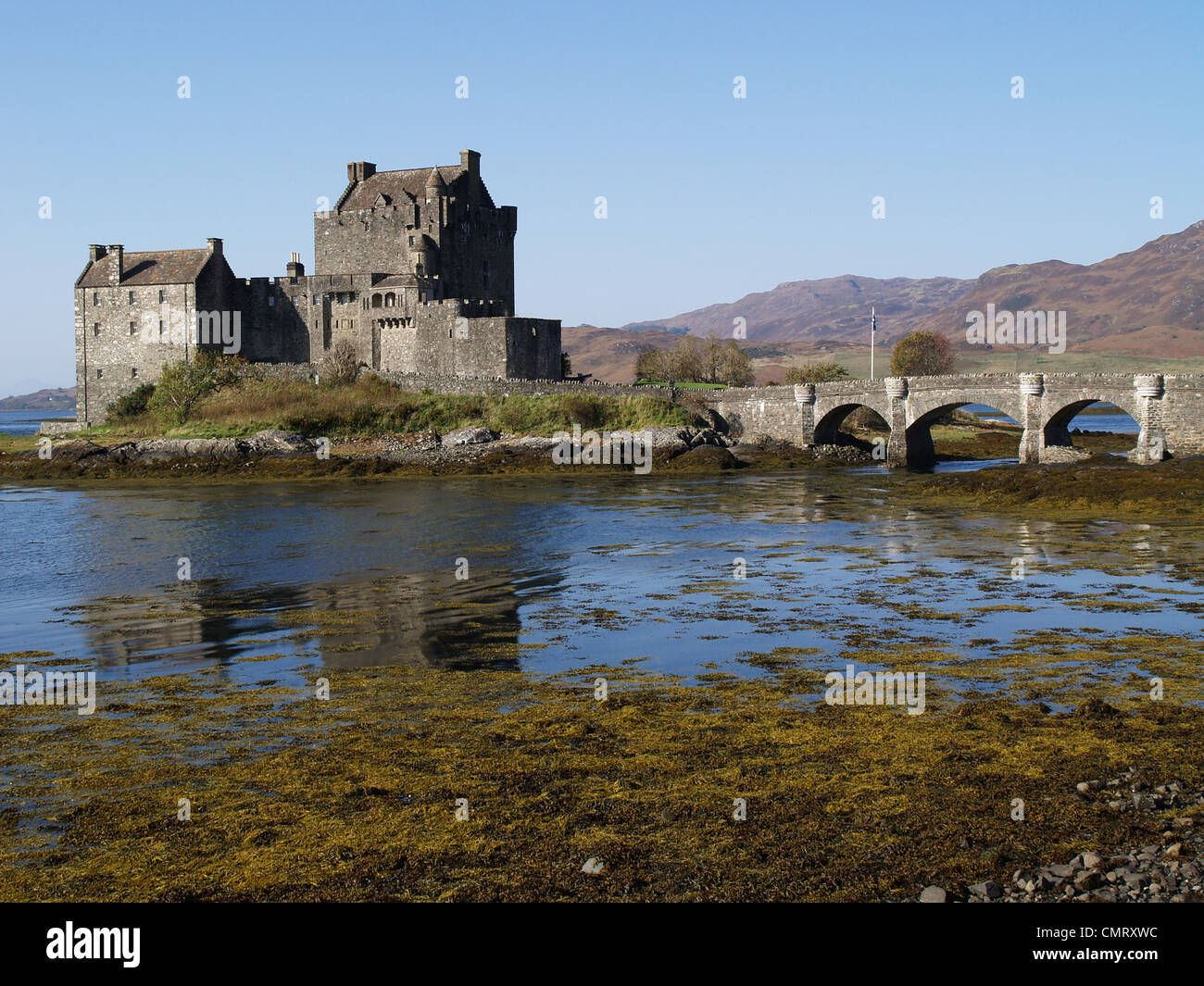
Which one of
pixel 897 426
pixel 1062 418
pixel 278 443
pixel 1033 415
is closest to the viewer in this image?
pixel 1033 415

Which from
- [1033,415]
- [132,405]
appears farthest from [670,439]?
[132,405]

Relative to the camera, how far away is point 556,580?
2531cm

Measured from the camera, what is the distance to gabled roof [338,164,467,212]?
7400 cm

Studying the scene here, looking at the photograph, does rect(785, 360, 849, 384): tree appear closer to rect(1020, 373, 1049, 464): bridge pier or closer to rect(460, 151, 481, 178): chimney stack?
rect(460, 151, 481, 178): chimney stack

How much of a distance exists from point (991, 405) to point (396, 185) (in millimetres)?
42843

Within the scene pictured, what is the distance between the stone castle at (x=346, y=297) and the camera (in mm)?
70250

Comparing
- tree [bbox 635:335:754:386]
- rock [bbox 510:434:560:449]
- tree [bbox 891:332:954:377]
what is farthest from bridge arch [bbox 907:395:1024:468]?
tree [bbox 891:332:954:377]

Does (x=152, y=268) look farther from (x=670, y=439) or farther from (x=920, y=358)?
(x=920, y=358)

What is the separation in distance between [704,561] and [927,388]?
33.7 meters

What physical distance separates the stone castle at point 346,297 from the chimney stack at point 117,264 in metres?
0.06

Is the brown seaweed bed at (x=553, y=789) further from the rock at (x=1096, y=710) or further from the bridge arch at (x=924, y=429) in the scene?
the bridge arch at (x=924, y=429)

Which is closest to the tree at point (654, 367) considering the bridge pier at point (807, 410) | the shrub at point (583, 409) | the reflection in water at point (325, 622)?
the shrub at point (583, 409)

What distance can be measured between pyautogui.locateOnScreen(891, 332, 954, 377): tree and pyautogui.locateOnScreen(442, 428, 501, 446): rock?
47456 mm

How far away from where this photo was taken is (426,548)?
1219 inches
